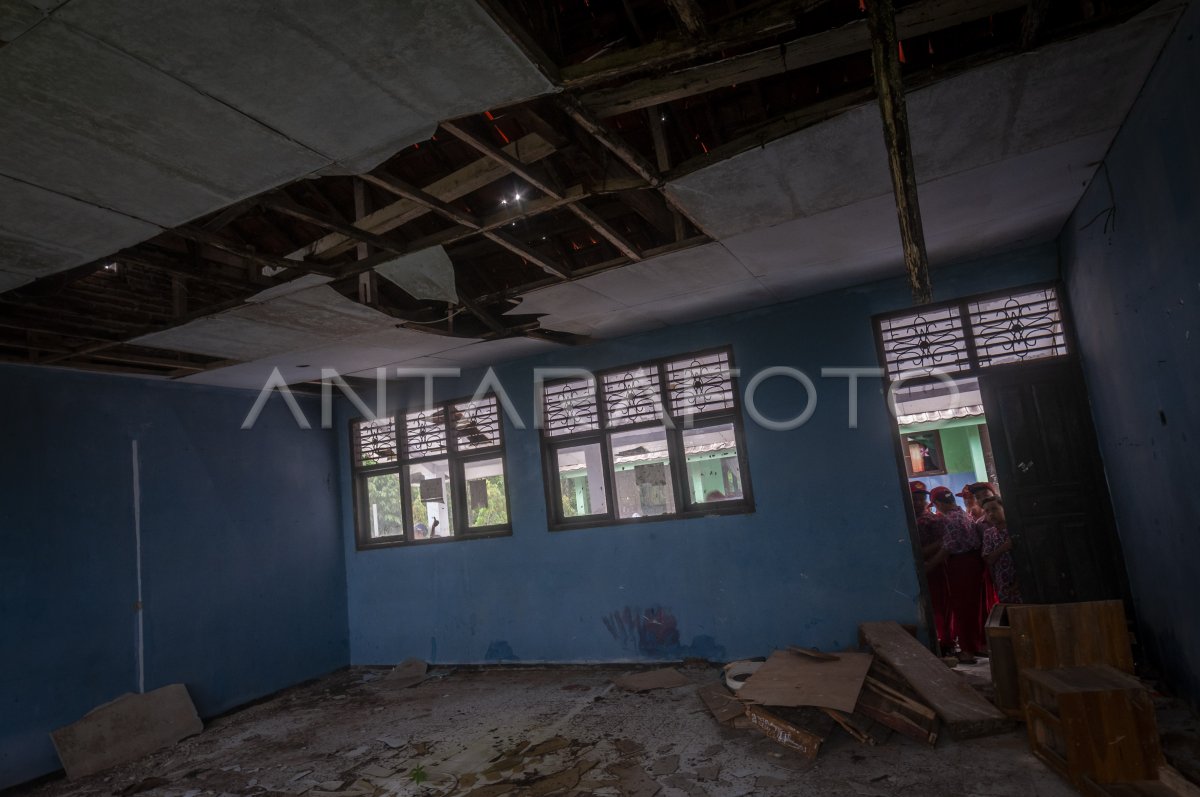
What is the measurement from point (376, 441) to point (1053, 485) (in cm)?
622

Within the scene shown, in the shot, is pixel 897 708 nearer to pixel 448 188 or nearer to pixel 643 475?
pixel 643 475

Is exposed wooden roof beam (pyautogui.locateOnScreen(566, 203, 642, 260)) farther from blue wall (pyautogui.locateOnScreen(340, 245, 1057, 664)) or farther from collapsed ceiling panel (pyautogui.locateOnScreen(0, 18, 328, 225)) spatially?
blue wall (pyautogui.locateOnScreen(340, 245, 1057, 664))

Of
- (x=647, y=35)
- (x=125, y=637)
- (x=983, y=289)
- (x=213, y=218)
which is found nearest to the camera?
(x=647, y=35)

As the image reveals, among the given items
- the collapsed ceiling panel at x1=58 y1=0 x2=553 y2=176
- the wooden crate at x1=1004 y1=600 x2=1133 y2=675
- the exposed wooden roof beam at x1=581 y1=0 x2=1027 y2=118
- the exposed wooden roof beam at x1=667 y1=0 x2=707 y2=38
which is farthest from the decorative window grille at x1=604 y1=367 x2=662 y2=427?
the exposed wooden roof beam at x1=667 y1=0 x2=707 y2=38

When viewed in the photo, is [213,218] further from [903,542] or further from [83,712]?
[903,542]

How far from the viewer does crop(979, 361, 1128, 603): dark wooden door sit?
4395 millimetres

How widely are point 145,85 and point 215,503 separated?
494 centimetres

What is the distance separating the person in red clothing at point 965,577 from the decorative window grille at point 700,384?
1.95 m

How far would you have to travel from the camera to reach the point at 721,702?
420cm

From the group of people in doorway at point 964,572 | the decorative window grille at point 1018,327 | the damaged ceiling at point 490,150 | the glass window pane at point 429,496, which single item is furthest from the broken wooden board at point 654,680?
the decorative window grille at point 1018,327

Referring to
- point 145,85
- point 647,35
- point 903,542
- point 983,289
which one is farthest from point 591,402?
point 145,85

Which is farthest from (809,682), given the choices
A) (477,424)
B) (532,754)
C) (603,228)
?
(477,424)

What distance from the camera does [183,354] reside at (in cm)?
531

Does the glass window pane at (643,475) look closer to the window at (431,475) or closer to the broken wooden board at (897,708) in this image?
the window at (431,475)
